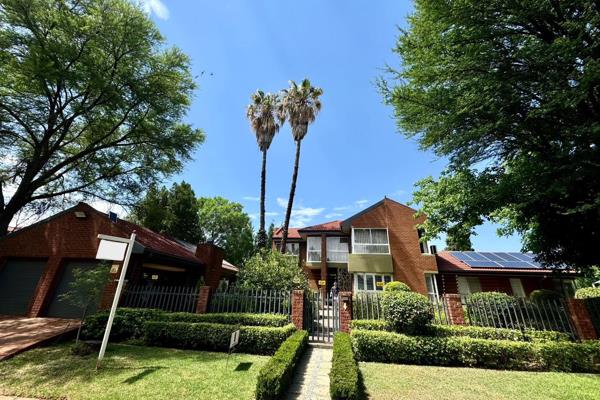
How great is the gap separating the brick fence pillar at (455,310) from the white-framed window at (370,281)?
1188 cm

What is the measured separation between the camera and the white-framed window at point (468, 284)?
2008 cm

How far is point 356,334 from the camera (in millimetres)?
7852

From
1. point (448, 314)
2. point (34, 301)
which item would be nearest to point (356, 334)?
point (448, 314)

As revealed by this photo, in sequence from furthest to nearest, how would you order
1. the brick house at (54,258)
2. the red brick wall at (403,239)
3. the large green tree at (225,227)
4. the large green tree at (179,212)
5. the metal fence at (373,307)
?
the large green tree at (225,227), the large green tree at (179,212), the red brick wall at (403,239), the brick house at (54,258), the metal fence at (373,307)

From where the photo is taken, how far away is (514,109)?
344 inches

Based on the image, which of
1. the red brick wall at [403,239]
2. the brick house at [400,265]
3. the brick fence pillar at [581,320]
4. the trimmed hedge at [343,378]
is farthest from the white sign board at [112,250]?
the red brick wall at [403,239]

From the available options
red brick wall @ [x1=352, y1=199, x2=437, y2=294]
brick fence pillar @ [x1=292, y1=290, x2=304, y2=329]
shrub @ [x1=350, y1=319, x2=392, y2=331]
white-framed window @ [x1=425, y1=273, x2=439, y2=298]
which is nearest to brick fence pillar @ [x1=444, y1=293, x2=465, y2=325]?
shrub @ [x1=350, y1=319, x2=392, y2=331]

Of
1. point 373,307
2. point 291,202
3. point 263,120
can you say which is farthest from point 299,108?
point 373,307

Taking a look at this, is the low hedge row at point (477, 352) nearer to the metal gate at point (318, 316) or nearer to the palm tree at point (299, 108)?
the metal gate at point (318, 316)

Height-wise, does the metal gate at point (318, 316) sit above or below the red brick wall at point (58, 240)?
below

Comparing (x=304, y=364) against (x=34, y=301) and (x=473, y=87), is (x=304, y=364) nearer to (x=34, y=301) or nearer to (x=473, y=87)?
(x=473, y=87)

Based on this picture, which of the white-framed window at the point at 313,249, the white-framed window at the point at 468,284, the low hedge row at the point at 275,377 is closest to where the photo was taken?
the low hedge row at the point at 275,377

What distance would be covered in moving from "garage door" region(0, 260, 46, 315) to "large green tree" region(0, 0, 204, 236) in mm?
2734

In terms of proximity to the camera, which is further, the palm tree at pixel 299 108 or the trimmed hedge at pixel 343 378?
the palm tree at pixel 299 108
